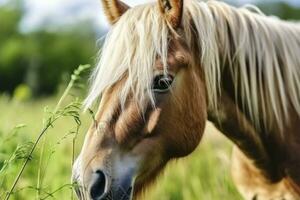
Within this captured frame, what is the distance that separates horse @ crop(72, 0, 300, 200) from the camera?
3.16 metres

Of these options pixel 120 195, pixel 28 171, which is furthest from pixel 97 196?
pixel 28 171

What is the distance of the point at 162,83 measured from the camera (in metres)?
3.28

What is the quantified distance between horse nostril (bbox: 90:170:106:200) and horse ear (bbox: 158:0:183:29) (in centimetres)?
86

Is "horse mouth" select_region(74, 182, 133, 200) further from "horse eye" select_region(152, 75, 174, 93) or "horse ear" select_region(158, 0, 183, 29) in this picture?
"horse ear" select_region(158, 0, 183, 29)

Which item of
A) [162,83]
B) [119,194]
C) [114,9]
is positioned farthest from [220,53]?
[119,194]

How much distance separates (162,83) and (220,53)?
A: 0.49 m

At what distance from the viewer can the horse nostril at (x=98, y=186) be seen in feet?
9.91

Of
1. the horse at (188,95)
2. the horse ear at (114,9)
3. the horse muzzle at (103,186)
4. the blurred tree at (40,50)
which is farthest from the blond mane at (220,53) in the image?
the blurred tree at (40,50)

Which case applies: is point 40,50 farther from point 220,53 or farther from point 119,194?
point 119,194

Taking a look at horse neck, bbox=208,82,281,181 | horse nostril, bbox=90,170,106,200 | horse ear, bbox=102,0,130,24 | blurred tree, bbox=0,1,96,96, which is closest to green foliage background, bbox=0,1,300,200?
blurred tree, bbox=0,1,96,96

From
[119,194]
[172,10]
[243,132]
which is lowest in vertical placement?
[243,132]

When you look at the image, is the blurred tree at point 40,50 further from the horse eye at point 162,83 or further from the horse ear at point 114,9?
the horse eye at point 162,83

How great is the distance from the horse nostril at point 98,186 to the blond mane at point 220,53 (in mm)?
372

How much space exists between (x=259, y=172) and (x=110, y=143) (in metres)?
1.14
